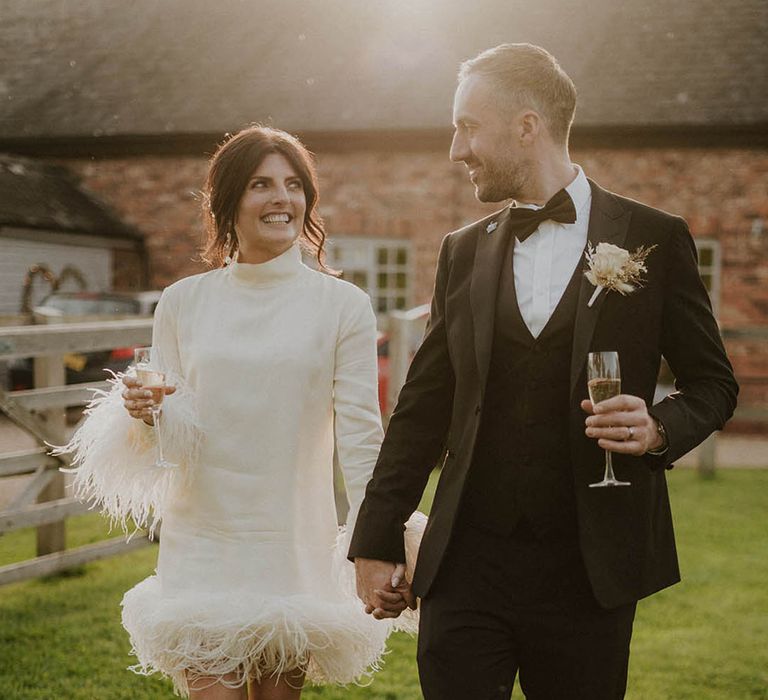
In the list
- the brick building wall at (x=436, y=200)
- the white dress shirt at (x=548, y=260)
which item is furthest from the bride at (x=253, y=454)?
the brick building wall at (x=436, y=200)

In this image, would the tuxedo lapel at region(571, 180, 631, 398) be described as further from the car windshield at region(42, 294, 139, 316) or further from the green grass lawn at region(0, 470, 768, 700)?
the car windshield at region(42, 294, 139, 316)

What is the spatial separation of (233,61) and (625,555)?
65.2 feet

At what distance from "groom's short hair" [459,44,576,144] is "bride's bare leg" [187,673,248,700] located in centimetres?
181

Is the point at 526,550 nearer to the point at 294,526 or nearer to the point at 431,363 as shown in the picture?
the point at 431,363

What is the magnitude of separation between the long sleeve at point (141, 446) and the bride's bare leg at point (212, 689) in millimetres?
500

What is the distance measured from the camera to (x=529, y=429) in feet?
9.02

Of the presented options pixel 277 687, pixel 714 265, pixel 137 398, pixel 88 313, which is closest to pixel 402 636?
pixel 277 687

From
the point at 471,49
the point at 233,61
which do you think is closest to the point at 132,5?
the point at 233,61

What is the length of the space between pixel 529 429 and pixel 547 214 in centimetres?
56

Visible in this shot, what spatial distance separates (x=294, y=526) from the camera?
334cm

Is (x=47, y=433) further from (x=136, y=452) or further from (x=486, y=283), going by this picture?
(x=486, y=283)

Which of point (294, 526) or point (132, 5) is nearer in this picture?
point (294, 526)

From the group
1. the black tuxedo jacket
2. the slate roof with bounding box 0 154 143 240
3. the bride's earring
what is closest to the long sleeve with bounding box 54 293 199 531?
the bride's earring

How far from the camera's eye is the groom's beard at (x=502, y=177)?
287 cm
